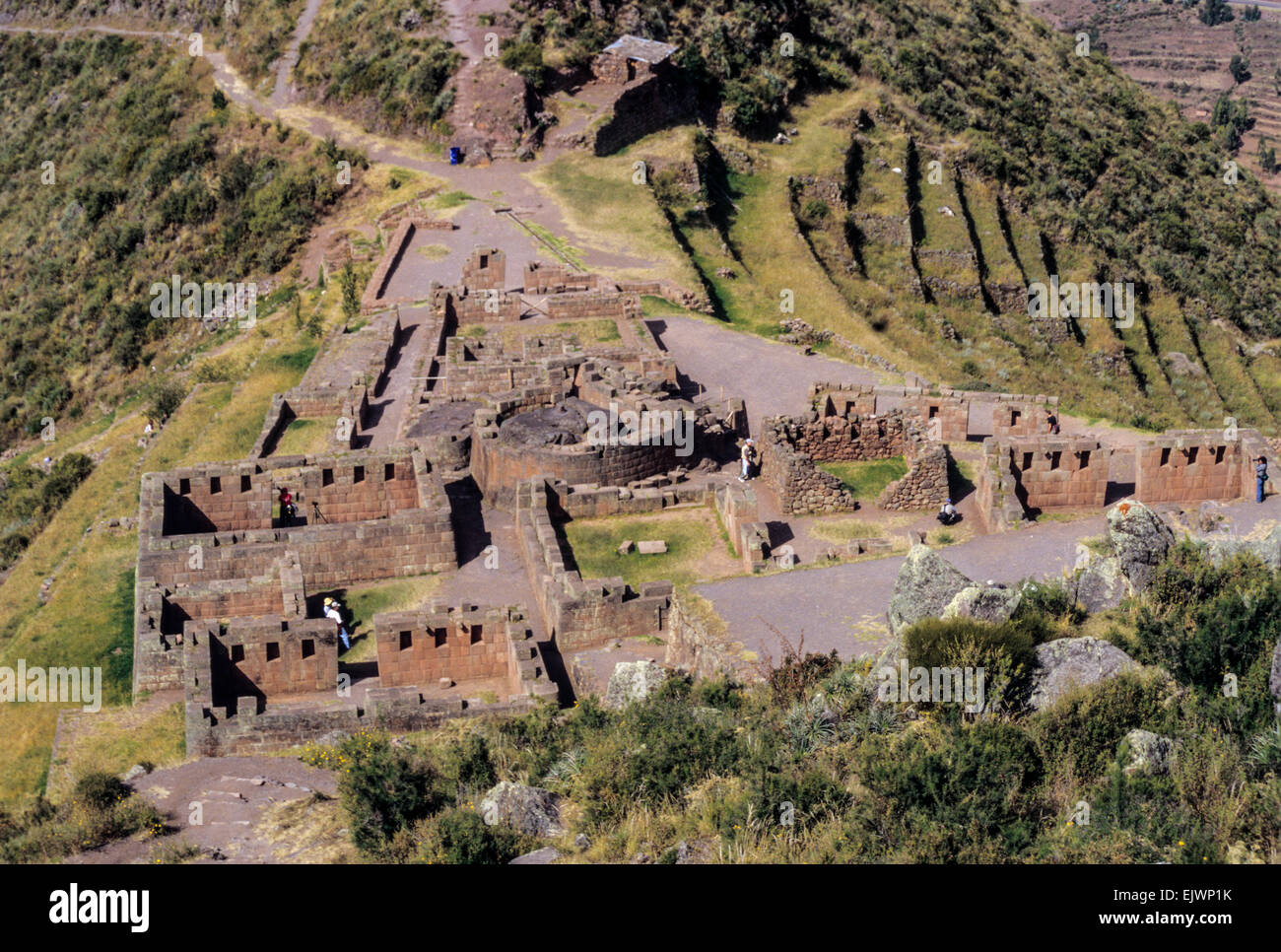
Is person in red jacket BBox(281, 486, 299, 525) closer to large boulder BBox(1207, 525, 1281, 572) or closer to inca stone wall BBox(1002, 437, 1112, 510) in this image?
inca stone wall BBox(1002, 437, 1112, 510)

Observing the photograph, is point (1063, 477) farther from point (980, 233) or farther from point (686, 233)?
point (980, 233)

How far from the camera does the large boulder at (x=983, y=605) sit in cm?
2402

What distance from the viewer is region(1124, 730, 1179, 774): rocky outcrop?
67.4 feet

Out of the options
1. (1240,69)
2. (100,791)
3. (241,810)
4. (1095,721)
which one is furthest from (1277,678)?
(1240,69)

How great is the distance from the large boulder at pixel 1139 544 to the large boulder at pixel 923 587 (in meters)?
2.34

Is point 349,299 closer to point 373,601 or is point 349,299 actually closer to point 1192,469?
point 373,601

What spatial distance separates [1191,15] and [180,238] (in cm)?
13592

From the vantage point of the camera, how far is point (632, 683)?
2706 cm

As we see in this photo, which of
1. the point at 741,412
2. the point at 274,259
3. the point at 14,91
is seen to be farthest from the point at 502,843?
the point at 14,91

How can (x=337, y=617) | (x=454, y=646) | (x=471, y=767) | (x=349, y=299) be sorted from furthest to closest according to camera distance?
(x=349, y=299), (x=337, y=617), (x=454, y=646), (x=471, y=767)

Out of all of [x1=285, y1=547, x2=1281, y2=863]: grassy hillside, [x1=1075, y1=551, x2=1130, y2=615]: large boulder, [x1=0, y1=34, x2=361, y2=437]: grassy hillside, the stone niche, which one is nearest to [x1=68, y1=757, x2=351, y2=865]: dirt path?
[x1=285, y1=547, x2=1281, y2=863]: grassy hillside

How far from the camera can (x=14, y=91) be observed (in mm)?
93125

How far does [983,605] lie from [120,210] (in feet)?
195

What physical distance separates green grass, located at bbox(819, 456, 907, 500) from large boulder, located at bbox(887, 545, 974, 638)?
10350 millimetres
